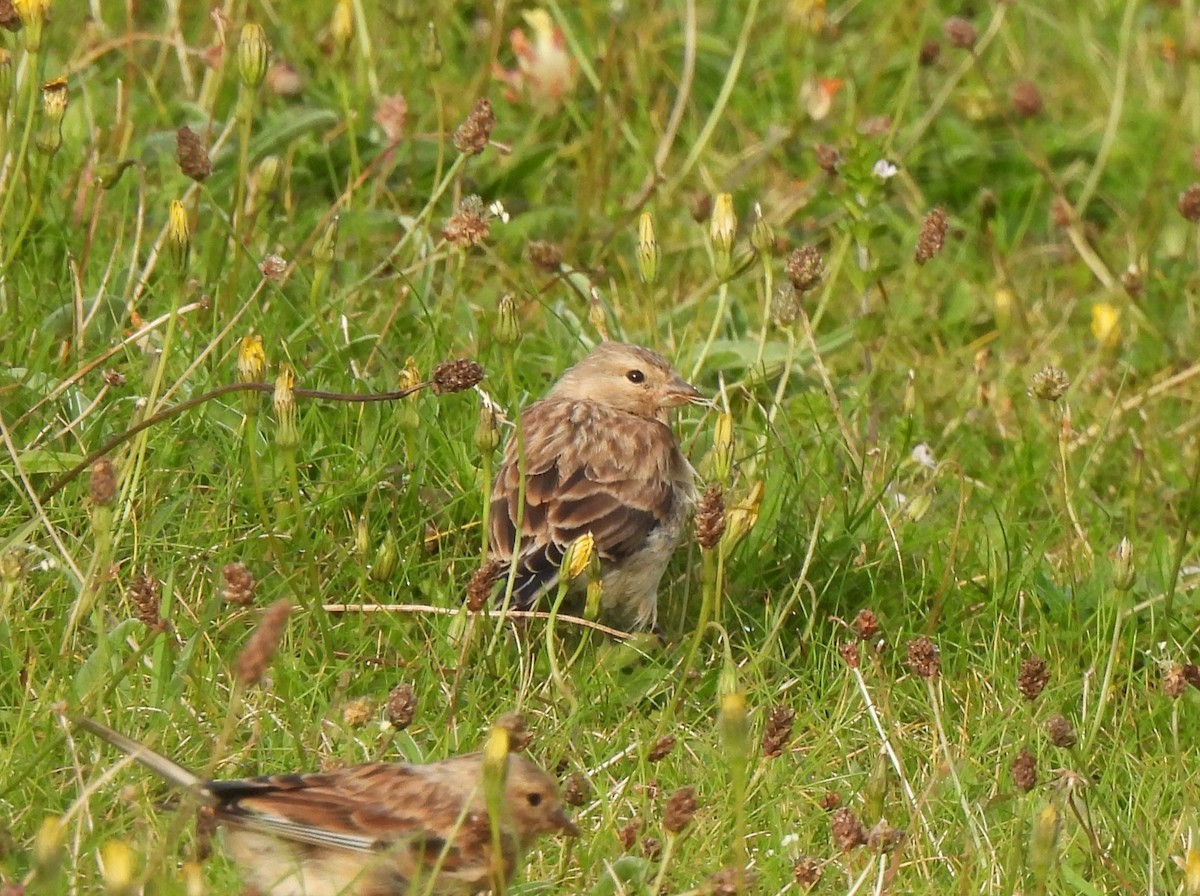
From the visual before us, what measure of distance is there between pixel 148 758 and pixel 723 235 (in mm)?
2126

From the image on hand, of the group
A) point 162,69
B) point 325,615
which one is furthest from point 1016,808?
point 162,69

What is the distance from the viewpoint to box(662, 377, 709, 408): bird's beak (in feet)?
19.4

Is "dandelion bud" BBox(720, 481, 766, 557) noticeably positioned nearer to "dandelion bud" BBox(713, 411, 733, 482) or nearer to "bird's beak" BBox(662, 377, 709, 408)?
"dandelion bud" BBox(713, 411, 733, 482)

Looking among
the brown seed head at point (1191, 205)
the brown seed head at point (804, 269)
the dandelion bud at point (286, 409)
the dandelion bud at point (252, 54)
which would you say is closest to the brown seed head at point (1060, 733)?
the brown seed head at point (804, 269)

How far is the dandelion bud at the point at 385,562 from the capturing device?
16.0 ft

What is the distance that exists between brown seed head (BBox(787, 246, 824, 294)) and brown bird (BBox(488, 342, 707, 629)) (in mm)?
710

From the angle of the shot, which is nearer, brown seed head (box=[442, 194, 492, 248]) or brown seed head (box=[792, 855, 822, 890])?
brown seed head (box=[792, 855, 822, 890])

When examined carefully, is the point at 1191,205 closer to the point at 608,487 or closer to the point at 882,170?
the point at 882,170

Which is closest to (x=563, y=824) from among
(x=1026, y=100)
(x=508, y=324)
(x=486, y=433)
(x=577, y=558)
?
(x=577, y=558)

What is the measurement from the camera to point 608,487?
5430 mm

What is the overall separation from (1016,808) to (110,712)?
2.04 metres

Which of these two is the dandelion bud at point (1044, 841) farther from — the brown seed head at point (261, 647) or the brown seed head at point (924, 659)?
the brown seed head at point (261, 647)

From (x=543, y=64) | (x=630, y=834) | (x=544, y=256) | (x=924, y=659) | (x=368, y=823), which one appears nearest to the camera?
(x=368, y=823)

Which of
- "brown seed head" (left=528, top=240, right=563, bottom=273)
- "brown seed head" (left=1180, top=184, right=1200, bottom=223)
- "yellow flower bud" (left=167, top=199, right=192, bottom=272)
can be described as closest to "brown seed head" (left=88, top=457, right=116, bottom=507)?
"yellow flower bud" (left=167, top=199, right=192, bottom=272)
